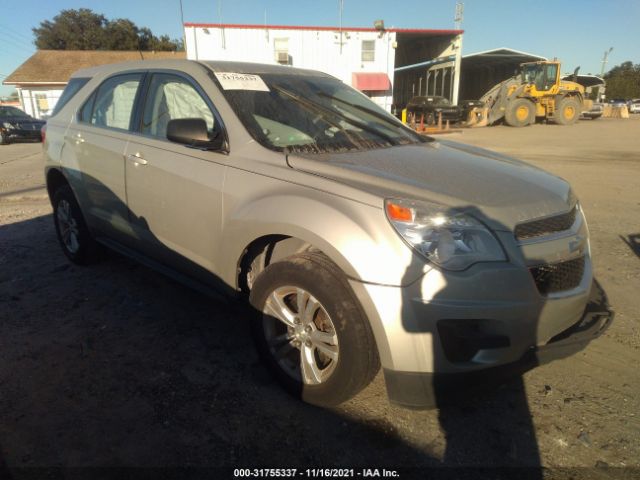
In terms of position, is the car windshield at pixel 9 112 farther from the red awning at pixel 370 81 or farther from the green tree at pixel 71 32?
the green tree at pixel 71 32

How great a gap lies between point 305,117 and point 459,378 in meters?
1.87

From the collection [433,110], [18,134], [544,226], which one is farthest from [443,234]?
[433,110]

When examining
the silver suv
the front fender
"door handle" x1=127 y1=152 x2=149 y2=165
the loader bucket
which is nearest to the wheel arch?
the silver suv

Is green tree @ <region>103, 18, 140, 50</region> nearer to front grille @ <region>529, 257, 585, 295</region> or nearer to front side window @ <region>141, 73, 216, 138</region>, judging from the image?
front side window @ <region>141, 73, 216, 138</region>

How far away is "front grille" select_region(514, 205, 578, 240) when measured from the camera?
218 cm

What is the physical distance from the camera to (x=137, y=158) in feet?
Result: 11.1

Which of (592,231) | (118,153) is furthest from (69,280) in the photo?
(592,231)

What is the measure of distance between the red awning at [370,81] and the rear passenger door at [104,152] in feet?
78.3

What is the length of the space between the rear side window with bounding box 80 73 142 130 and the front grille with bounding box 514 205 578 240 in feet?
9.51

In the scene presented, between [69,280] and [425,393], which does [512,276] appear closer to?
[425,393]

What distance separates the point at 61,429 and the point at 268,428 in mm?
1024

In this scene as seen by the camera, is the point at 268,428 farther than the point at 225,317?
No

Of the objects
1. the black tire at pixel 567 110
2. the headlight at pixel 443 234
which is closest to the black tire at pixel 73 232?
the headlight at pixel 443 234

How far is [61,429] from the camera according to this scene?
236 cm
